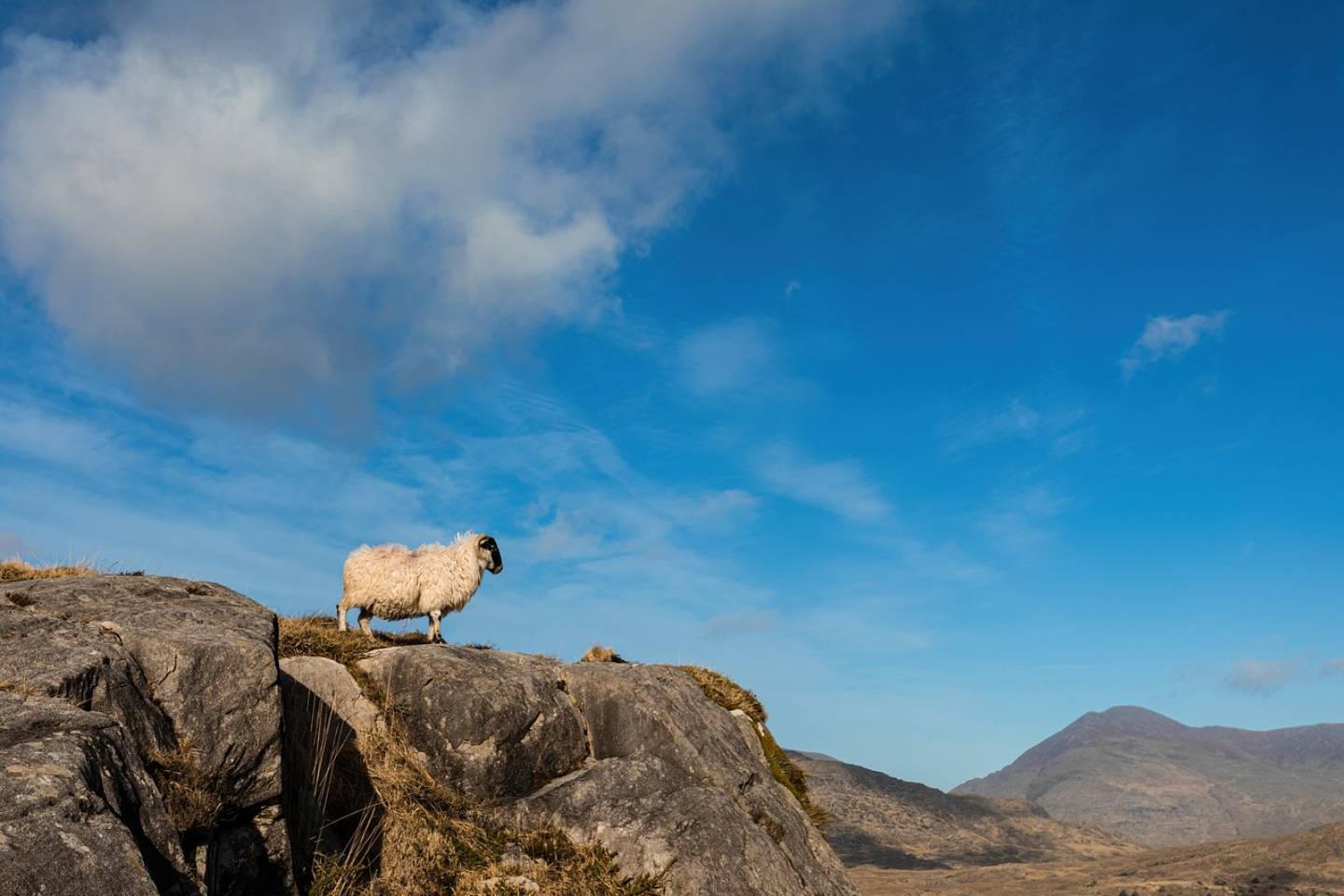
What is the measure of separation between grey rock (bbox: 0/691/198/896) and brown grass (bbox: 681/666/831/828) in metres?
13.1

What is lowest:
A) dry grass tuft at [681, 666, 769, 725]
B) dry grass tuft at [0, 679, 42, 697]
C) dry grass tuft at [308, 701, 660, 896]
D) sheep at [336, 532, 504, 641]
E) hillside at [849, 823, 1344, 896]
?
hillside at [849, 823, 1344, 896]

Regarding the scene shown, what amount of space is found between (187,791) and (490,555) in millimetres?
12154

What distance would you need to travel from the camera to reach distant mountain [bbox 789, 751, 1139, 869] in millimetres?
94938

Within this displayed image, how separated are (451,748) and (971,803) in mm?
119269

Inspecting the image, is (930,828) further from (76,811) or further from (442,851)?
(76,811)

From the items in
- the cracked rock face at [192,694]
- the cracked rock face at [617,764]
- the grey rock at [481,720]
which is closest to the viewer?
the cracked rock face at [192,694]

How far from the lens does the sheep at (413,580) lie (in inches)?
774

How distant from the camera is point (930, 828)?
344 feet

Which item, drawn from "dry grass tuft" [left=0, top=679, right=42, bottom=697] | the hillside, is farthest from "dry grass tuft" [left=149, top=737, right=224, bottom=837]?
the hillside

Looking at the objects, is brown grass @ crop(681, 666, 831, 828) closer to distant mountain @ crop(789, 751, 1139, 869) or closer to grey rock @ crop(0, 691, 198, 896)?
grey rock @ crop(0, 691, 198, 896)

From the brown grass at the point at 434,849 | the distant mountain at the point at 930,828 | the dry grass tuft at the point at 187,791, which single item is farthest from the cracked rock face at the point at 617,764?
the distant mountain at the point at 930,828

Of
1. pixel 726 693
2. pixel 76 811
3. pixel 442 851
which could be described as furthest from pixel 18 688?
pixel 726 693

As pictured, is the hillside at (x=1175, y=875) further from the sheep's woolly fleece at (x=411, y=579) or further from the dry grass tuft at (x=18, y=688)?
the dry grass tuft at (x=18, y=688)

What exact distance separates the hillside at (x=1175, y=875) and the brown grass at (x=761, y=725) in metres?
46.6
